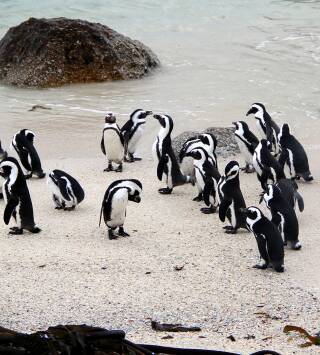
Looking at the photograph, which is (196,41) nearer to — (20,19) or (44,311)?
(20,19)

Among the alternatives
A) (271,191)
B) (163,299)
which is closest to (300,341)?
(163,299)

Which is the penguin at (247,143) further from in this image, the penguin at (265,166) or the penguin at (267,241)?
the penguin at (267,241)

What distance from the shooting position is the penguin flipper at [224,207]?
648cm

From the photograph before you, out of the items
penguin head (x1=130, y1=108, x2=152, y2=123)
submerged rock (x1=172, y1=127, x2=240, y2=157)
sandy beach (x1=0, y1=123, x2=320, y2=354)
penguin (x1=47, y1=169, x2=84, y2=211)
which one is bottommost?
sandy beach (x1=0, y1=123, x2=320, y2=354)

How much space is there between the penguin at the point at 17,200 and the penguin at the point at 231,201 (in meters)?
1.38

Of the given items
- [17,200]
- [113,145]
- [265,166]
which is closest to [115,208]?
[17,200]

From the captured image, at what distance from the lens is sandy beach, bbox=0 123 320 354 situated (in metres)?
4.55

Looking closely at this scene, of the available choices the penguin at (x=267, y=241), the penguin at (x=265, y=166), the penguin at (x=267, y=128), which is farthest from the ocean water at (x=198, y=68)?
the penguin at (x=267, y=241)

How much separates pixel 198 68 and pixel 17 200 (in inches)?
347

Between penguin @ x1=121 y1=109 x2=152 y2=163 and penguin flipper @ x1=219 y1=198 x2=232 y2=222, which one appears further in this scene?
penguin @ x1=121 y1=109 x2=152 y2=163

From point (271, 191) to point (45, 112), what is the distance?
6.09 m

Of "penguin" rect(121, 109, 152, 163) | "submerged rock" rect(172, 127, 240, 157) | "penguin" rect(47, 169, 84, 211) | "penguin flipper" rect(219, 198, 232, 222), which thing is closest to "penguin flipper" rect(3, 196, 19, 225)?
"penguin" rect(47, 169, 84, 211)

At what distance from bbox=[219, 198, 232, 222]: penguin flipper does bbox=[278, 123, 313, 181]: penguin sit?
1633 mm

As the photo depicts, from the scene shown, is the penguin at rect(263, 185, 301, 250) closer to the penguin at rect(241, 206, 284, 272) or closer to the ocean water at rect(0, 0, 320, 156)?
the penguin at rect(241, 206, 284, 272)
